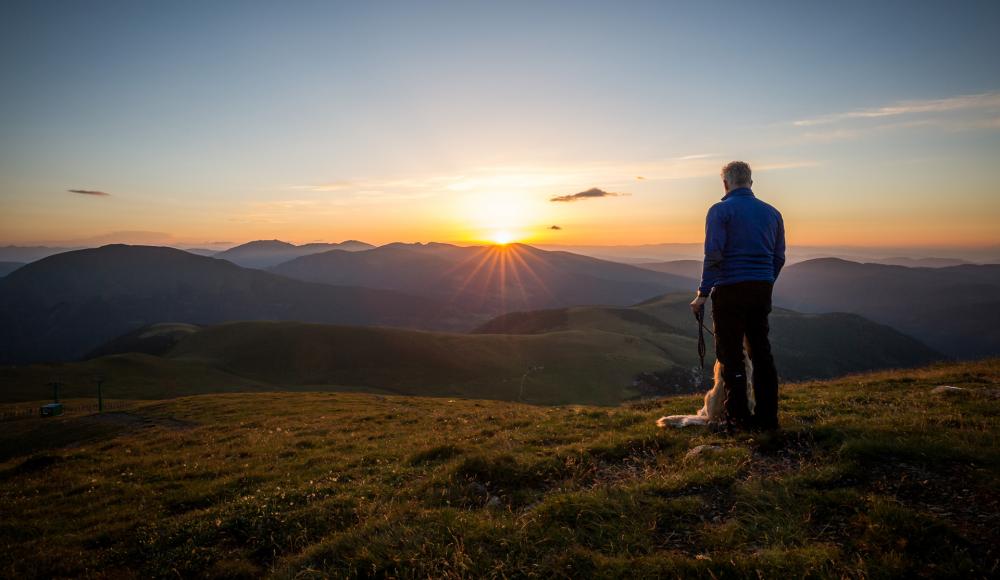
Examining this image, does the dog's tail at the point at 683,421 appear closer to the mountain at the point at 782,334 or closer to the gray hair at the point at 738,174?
the gray hair at the point at 738,174

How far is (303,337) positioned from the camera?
100062 mm

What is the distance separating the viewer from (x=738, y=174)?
8922 millimetres

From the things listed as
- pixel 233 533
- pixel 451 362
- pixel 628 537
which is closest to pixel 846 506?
pixel 628 537

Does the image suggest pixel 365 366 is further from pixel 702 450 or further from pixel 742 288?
pixel 742 288

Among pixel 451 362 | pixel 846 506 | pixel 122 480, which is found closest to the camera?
pixel 846 506

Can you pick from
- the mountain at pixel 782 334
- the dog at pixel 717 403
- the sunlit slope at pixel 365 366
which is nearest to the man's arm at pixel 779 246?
the dog at pixel 717 403

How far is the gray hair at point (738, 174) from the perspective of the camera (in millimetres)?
8883

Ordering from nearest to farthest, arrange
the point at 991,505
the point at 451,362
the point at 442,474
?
the point at 991,505
the point at 442,474
the point at 451,362

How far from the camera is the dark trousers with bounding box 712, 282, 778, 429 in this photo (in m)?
8.42

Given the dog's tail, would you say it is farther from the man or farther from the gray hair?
the gray hair

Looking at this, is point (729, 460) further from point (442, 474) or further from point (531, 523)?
point (442, 474)

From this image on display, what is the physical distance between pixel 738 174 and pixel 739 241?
4.73ft

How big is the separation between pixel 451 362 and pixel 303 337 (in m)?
34.1

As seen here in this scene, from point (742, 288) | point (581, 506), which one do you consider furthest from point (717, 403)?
point (581, 506)
